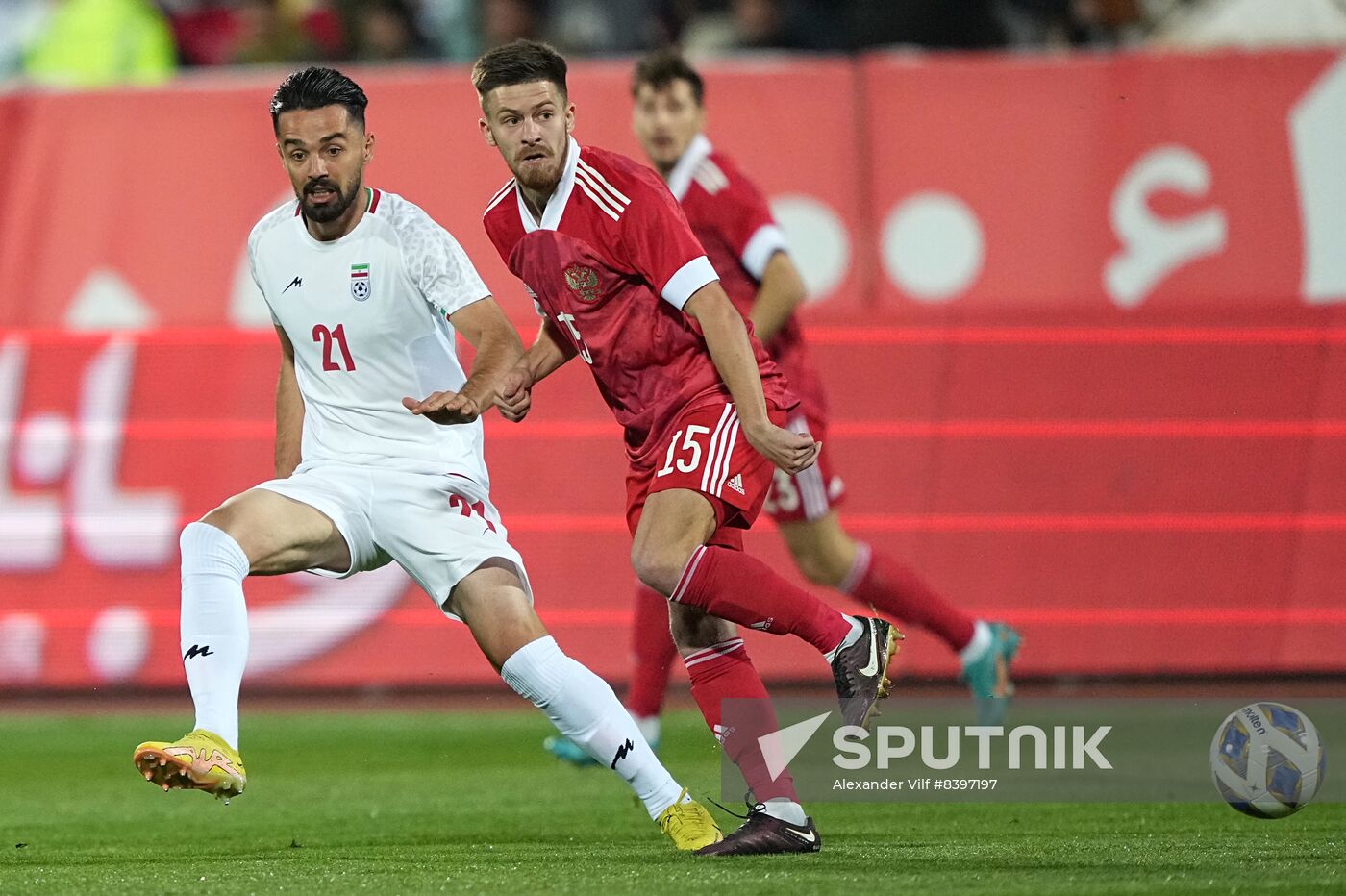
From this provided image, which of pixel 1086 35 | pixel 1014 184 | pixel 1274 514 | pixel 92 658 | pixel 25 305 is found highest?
pixel 1086 35

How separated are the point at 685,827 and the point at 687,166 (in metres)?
2.70

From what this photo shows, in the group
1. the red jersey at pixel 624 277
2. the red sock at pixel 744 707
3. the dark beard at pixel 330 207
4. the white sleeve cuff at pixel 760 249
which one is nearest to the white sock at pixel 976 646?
the white sleeve cuff at pixel 760 249

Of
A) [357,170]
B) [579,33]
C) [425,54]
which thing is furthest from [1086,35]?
[357,170]

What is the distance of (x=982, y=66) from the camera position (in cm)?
965

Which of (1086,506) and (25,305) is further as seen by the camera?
(25,305)

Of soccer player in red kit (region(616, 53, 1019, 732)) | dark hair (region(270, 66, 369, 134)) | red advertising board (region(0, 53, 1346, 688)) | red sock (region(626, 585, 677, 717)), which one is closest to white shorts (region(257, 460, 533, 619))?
dark hair (region(270, 66, 369, 134))

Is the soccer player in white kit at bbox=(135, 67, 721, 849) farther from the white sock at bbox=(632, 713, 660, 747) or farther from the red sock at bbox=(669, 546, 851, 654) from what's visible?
the white sock at bbox=(632, 713, 660, 747)

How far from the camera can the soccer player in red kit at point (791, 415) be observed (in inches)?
271

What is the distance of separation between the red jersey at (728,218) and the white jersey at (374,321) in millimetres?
1730

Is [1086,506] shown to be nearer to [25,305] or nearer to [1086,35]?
[1086,35]

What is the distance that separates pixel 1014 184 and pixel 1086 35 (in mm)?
1371

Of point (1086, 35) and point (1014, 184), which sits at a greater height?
point (1086, 35)

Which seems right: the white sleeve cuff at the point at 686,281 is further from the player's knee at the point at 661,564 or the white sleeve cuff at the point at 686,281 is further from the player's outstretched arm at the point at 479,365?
the player's knee at the point at 661,564

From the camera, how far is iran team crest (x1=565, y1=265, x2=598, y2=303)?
5148 millimetres
